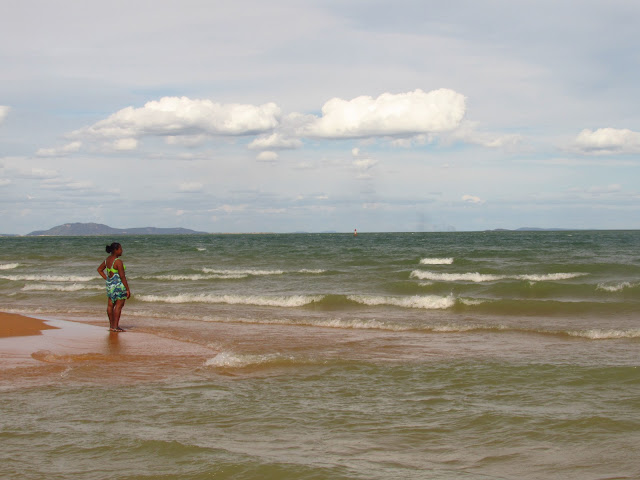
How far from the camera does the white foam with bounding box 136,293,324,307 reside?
18.8m

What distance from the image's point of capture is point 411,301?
18.0m

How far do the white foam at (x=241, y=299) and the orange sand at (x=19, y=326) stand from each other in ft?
17.1

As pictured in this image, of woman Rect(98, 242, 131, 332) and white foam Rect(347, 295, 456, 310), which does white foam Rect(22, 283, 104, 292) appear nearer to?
white foam Rect(347, 295, 456, 310)

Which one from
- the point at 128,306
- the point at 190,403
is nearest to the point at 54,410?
the point at 190,403

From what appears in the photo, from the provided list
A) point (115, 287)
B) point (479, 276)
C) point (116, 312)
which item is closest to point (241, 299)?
point (116, 312)

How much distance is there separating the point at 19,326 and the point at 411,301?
34.1 ft

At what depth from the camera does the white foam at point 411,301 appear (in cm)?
1756

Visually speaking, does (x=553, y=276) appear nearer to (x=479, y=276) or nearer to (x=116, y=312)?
(x=479, y=276)

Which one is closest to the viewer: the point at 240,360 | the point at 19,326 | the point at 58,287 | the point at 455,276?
the point at 240,360

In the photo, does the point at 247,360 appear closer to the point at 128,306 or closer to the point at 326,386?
the point at 326,386

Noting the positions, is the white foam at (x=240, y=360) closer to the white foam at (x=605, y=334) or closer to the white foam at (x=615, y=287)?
the white foam at (x=605, y=334)

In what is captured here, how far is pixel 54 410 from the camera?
6508 mm

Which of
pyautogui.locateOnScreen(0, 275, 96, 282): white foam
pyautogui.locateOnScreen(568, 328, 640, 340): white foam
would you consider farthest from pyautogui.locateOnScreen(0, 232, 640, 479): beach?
pyautogui.locateOnScreen(0, 275, 96, 282): white foam

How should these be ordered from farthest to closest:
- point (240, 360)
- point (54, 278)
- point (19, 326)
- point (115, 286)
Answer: point (54, 278) < point (19, 326) < point (115, 286) < point (240, 360)
